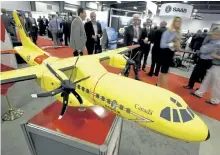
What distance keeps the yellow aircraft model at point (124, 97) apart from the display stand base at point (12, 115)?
69.5 inches

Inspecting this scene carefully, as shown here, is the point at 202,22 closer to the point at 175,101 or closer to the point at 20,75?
the point at 175,101

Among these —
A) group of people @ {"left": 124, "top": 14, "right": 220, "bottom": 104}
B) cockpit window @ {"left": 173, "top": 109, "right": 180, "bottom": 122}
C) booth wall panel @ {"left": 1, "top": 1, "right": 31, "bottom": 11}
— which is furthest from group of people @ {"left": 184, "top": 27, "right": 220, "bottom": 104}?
booth wall panel @ {"left": 1, "top": 1, "right": 31, "bottom": 11}

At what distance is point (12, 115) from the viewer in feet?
13.2

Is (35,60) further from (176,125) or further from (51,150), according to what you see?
(176,125)

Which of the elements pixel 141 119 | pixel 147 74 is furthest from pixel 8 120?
pixel 147 74

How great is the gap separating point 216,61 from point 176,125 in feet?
12.4

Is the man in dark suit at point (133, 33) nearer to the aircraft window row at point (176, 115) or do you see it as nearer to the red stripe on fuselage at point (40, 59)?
the red stripe on fuselage at point (40, 59)

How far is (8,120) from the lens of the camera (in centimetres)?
387

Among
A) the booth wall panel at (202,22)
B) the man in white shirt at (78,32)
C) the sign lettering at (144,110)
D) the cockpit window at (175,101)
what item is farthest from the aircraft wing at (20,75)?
the booth wall panel at (202,22)

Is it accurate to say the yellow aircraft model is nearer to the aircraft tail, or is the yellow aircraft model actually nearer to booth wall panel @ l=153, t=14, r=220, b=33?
the aircraft tail

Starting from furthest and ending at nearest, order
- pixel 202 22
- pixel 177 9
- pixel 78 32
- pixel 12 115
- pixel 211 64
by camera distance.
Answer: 1. pixel 202 22
2. pixel 177 9
3. pixel 78 32
4. pixel 211 64
5. pixel 12 115

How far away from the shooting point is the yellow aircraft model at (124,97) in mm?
2076

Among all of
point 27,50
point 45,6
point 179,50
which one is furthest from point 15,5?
point 179,50

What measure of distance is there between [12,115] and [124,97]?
11.5ft
